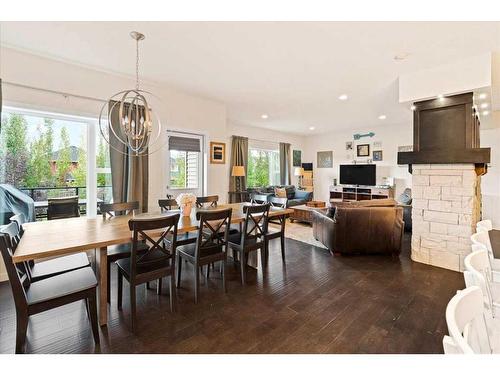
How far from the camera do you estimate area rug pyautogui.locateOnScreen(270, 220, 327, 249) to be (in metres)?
4.46

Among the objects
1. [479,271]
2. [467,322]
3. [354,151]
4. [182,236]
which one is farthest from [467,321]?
[354,151]

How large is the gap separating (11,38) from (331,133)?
786 centimetres

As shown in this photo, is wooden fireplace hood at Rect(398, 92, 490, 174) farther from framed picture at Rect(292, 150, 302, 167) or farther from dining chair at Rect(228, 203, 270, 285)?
framed picture at Rect(292, 150, 302, 167)

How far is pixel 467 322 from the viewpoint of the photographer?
0.90 meters

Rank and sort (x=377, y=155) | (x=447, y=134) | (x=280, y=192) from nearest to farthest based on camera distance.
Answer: (x=447, y=134)
(x=280, y=192)
(x=377, y=155)

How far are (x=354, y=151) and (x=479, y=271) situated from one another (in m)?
7.07

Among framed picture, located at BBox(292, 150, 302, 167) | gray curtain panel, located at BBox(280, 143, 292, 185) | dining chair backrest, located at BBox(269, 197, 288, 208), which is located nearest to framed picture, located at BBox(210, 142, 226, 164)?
dining chair backrest, located at BBox(269, 197, 288, 208)

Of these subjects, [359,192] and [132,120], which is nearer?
[132,120]

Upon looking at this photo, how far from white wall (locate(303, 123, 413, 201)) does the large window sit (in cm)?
151

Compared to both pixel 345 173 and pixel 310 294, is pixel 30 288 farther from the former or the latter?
pixel 345 173

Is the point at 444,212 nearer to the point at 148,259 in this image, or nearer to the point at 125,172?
the point at 148,259

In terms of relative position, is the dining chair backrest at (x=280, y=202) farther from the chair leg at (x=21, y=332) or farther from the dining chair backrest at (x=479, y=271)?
the chair leg at (x=21, y=332)

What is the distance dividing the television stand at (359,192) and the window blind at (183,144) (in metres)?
4.21

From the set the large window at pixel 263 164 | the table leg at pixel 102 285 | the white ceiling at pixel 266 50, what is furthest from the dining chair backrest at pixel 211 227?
the large window at pixel 263 164
